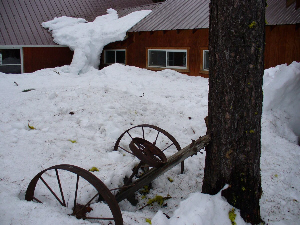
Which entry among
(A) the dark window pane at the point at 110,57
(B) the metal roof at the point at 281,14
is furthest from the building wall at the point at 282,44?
(A) the dark window pane at the point at 110,57

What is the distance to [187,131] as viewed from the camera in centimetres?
605

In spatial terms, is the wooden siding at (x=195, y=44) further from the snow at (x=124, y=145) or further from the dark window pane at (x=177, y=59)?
the snow at (x=124, y=145)

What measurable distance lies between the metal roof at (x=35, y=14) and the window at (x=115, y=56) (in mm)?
2336

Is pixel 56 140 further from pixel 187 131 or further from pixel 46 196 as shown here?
pixel 187 131

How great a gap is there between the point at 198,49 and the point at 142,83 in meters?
3.77

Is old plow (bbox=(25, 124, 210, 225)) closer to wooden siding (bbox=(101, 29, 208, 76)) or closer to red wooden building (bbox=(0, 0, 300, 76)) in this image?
red wooden building (bbox=(0, 0, 300, 76))

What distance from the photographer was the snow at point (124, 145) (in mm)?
3119

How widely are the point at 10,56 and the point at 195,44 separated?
9.53m

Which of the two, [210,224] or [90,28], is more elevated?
[90,28]

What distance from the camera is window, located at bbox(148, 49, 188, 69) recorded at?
42.2 feet

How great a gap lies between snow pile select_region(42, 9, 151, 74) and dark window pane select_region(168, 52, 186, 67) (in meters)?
2.59

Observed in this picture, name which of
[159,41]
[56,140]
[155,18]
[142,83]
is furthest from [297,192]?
[155,18]

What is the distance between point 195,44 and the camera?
12039 millimetres

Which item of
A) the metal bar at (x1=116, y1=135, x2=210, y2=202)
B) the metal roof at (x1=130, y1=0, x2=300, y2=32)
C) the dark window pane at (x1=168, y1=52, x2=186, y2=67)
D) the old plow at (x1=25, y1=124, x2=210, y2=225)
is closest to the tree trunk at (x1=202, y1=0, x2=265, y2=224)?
the metal bar at (x1=116, y1=135, x2=210, y2=202)
